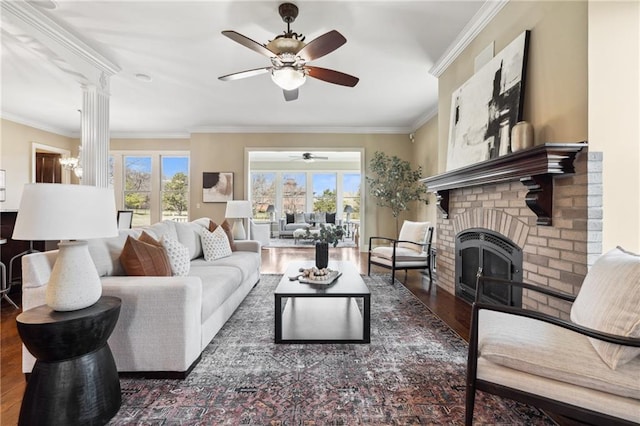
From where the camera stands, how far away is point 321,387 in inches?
71.3

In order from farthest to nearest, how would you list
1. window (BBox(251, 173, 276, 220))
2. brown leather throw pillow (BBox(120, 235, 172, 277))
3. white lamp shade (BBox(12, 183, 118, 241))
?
window (BBox(251, 173, 276, 220))
brown leather throw pillow (BBox(120, 235, 172, 277))
white lamp shade (BBox(12, 183, 118, 241))

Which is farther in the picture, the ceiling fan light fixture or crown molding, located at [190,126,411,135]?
crown molding, located at [190,126,411,135]

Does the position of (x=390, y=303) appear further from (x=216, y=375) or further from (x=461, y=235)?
(x=216, y=375)

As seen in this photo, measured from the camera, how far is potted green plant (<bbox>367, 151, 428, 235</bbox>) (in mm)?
6184

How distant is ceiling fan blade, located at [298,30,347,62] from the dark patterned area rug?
2.28 metres

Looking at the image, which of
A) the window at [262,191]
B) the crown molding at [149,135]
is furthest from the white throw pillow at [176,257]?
the window at [262,191]

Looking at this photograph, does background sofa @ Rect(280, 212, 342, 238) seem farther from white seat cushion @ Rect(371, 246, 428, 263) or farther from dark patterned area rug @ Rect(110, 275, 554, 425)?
dark patterned area rug @ Rect(110, 275, 554, 425)

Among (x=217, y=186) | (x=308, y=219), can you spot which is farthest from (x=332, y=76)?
(x=308, y=219)

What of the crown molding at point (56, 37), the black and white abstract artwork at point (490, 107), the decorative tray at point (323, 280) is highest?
the crown molding at point (56, 37)

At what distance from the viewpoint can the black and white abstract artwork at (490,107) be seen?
7.98 ft

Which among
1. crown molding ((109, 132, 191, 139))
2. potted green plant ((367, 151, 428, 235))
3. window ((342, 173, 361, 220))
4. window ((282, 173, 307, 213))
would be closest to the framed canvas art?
crown molding ((109, 132, 191, 139))

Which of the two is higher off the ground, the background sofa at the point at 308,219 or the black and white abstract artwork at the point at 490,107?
the black and white abstract artwork at the point at 490,107

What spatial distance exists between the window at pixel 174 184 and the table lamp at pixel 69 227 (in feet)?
21.6

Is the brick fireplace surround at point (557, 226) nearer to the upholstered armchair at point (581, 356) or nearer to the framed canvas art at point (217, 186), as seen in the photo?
the upholstered armchair at point (581, 356)
